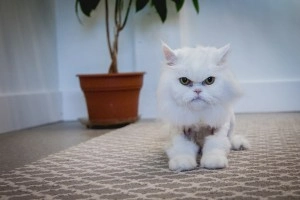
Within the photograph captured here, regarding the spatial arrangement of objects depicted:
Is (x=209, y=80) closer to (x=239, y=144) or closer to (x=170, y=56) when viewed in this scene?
(x=170, y=56)

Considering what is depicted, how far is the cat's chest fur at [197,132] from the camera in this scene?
1.21 m

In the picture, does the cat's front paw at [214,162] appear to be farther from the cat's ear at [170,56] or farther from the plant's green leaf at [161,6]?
the plant's green leaf at [161,6]

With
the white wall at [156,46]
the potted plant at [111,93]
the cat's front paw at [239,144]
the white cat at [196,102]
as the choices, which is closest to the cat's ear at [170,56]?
the white cat at [196,102]

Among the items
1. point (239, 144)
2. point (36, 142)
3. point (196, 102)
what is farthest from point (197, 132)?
point (36, 142)

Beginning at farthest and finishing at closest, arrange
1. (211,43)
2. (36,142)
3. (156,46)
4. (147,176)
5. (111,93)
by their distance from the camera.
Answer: (211,43) < (156,46) < (111,93) < (36,142) < (147,176)

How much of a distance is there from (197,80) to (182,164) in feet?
0.74

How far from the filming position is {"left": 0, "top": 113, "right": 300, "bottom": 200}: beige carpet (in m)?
0.88

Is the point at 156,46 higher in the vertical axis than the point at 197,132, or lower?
higher

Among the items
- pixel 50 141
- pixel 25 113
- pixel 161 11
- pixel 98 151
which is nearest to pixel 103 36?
pixel 161 11

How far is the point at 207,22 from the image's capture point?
287 centimetres

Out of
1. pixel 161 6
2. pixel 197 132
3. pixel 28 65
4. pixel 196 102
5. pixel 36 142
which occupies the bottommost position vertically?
pixel 36 142

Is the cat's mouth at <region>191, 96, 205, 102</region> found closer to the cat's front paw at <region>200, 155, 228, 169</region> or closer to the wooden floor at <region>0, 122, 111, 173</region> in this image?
the cat's front paw at <region>200, 155, 228, 169</region>

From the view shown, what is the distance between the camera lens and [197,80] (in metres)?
1.11

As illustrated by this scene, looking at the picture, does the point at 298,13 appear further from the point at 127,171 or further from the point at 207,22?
the point at 127,171
